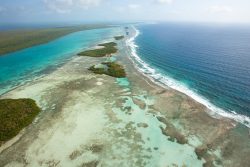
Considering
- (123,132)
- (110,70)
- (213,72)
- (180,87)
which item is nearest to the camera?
(123,132)

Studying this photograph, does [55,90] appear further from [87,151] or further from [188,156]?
[188,156]

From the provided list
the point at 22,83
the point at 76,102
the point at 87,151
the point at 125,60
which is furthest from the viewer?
the point at 125,60

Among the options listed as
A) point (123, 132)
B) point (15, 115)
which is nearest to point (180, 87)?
point (123, 132)

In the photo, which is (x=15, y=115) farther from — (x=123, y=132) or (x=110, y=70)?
(x=110, y=70)

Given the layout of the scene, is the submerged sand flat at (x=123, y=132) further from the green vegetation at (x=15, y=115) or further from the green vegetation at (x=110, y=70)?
→ the green vegetation at (x=110, y=70)

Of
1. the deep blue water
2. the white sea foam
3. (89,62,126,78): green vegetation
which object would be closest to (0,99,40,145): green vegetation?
(89,62,126,78): green vegetation

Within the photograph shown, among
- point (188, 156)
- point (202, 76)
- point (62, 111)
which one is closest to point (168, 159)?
point (188, 156)
